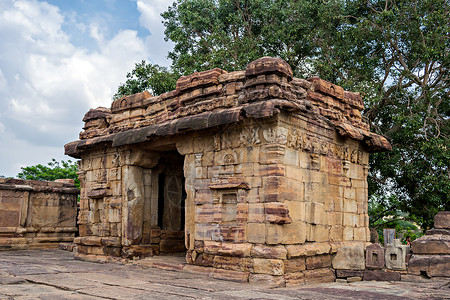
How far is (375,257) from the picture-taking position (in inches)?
356

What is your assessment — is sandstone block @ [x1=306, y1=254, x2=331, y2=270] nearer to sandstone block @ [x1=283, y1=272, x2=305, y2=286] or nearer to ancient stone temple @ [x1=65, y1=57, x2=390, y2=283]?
ancient stone temple @ [x1=65, y1=57, x2=390, y2=283]

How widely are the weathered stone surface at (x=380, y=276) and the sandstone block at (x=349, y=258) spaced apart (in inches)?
6.8

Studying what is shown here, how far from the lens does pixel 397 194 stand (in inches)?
639

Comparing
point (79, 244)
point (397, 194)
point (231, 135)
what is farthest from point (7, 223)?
point (397, 194)

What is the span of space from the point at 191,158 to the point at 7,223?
8.80 m

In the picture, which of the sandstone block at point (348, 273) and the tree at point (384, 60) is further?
the tree at point (384, 60)

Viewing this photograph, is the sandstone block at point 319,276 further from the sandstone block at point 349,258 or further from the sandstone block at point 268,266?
the sandstone block at point 268,266

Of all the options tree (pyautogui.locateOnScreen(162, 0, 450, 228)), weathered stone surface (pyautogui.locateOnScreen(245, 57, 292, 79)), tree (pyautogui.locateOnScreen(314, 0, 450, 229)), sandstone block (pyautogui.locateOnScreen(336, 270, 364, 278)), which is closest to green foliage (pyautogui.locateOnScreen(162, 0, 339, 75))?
tree (pyautogui.locateOnScreen(162, 0, 450, 228))

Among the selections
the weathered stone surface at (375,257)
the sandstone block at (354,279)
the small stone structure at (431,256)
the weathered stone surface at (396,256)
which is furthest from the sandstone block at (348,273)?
the small stone structure at (431,256)

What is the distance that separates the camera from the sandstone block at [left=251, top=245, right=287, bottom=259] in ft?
25.0

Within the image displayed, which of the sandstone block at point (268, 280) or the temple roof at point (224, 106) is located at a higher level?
the temple roof at point (224, 106)

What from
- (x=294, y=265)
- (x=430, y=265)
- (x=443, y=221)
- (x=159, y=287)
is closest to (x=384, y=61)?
(x=443, y=221)

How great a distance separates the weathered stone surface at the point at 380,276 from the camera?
862cm

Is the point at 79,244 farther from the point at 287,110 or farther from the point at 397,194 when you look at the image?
the point at 397,194
